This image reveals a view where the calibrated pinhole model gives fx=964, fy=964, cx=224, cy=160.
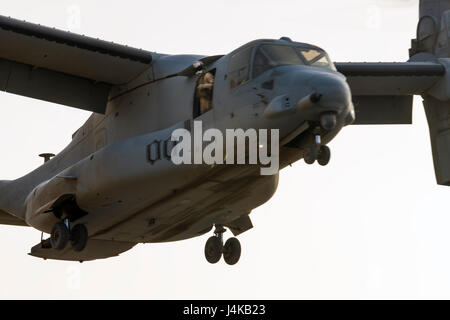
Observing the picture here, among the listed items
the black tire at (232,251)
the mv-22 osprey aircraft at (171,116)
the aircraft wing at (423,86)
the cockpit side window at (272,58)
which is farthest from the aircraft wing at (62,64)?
the aircraft wing at (423,86)

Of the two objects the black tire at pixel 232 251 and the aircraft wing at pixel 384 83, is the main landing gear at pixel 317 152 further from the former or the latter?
the aircraft wing at pixel 384 83

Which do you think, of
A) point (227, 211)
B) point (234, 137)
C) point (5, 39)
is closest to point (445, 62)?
point (227, 211)

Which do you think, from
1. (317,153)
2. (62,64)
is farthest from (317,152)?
(62,64)

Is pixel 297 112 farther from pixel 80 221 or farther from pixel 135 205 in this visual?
pixel 80 221

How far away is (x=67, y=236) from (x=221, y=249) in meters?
3.53

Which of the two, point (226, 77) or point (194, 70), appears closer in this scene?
point (226, 77)

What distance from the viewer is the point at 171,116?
17750 mm

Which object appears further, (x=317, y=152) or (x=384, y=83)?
(x=384, y=83)

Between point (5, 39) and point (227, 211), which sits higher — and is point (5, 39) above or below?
above

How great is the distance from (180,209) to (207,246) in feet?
8.89

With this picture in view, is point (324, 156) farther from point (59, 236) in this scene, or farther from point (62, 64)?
point (62, 64)

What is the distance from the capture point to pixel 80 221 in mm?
19375

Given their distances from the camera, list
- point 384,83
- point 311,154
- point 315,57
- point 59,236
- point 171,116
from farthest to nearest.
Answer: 1. point 384,83
2. point 59,236
3. point 171,116
4. point 315,57
5. point 311,154

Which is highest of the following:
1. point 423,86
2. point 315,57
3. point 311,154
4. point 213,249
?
point 423,86
